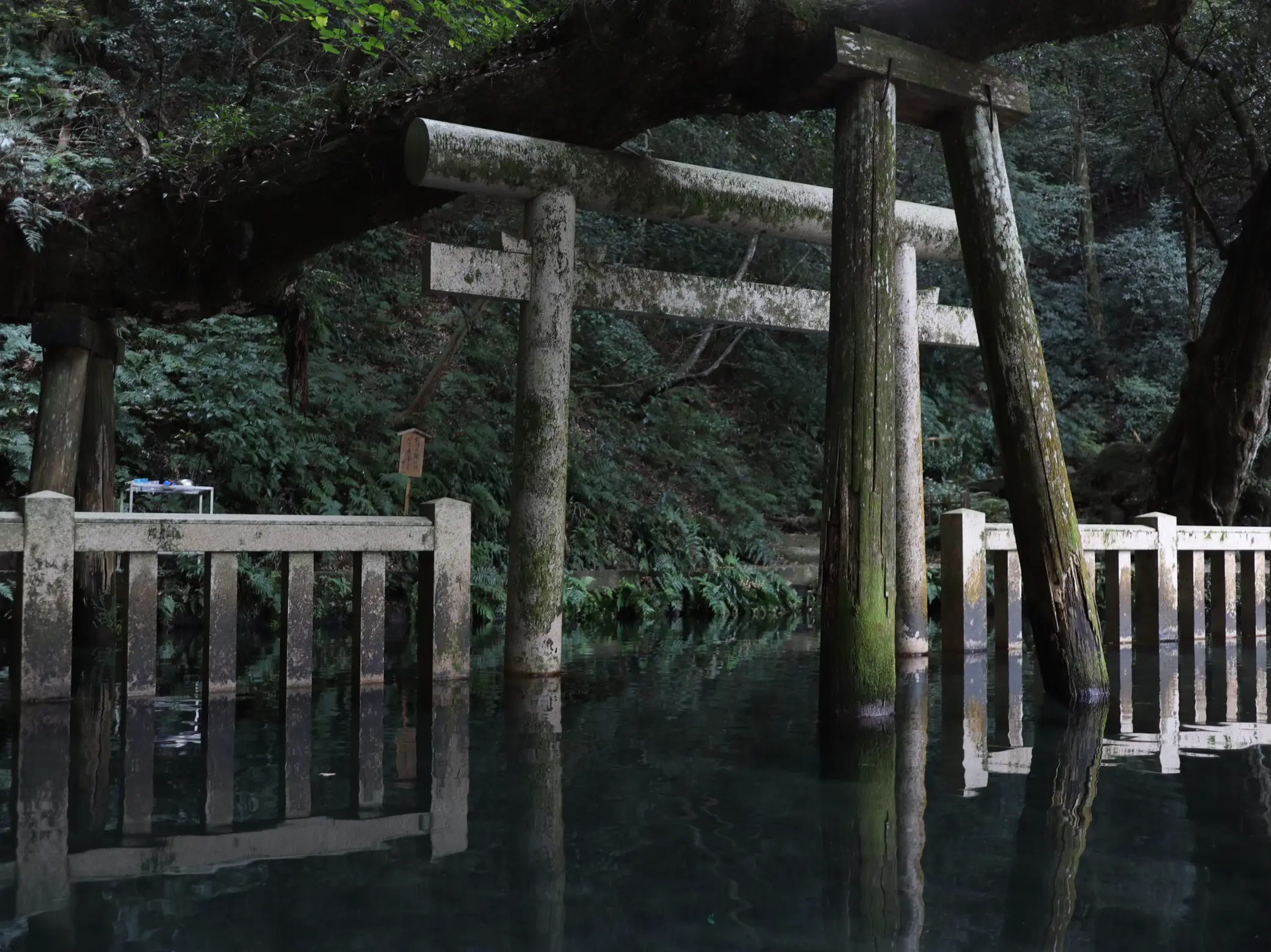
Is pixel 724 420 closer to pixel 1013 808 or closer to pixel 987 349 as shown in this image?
pixel 987 349

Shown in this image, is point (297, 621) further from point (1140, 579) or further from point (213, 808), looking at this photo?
point (1140, 579)

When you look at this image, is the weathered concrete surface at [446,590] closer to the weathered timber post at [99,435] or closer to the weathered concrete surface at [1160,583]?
the weathered timber post at [99,435]

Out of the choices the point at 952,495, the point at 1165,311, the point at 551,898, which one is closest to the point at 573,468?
the point at 952,495

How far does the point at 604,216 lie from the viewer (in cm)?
1623

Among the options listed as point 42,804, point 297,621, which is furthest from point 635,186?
point 42,804

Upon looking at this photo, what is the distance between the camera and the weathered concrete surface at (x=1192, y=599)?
10.1 meters

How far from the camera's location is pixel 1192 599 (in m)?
10.2

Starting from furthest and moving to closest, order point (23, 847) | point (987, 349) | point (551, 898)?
point (987, 349) < point (23, 847) < point (551, 898)

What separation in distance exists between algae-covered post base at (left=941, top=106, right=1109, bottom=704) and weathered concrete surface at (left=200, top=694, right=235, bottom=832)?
4.32 metres

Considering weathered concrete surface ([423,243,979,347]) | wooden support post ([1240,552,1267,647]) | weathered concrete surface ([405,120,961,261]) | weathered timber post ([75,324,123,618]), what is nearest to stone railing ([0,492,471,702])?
weathered concrete surface ([423,243,979,347])

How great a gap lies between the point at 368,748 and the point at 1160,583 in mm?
7150

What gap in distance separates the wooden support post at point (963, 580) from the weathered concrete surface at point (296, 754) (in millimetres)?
4724

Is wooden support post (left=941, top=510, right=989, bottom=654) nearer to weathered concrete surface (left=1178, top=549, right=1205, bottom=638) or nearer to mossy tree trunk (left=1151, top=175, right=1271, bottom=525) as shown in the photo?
weathered concrete surface (left=1178, top=549, right=1205, bottom=638)

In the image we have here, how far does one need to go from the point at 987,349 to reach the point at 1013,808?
2.94m
